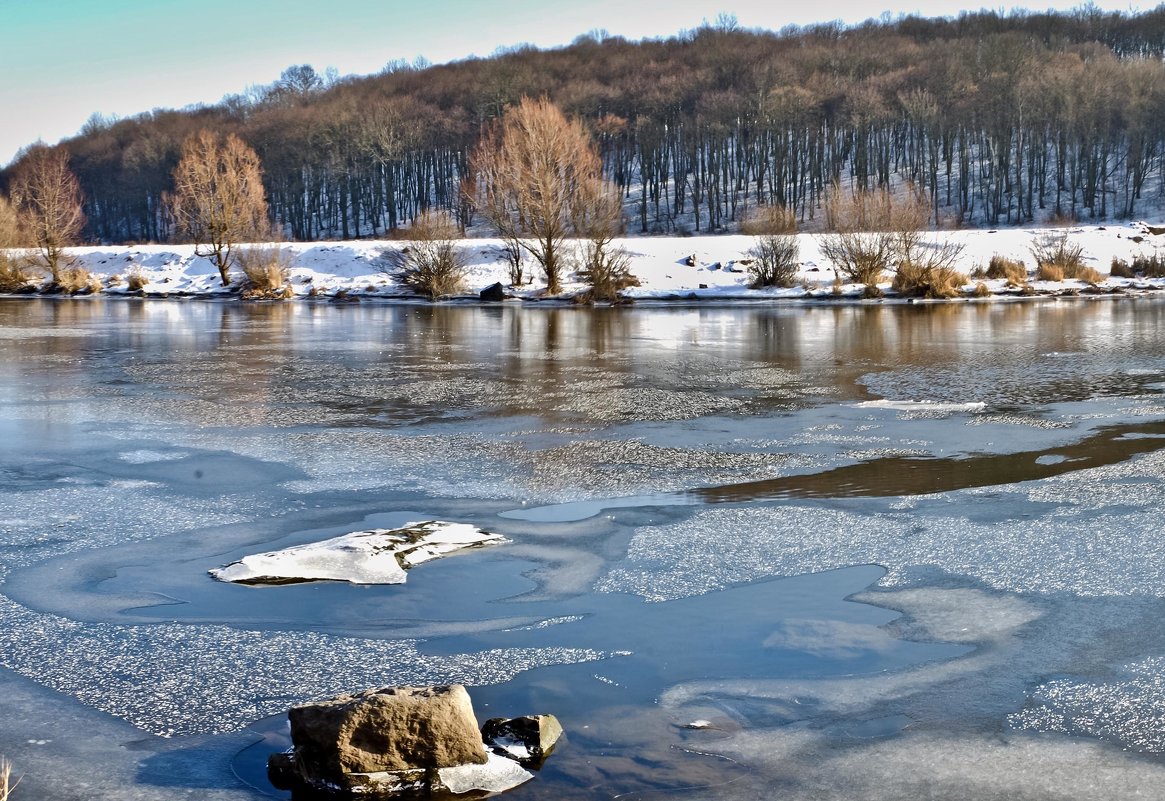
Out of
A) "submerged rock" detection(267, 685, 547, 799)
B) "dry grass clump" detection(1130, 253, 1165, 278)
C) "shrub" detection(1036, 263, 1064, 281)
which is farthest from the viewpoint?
"dry grass clump" detection(1130, 253, 1165, 278)

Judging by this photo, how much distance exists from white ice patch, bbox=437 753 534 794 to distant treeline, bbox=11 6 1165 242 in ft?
210

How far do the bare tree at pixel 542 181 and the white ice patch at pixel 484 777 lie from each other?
37.2 meters

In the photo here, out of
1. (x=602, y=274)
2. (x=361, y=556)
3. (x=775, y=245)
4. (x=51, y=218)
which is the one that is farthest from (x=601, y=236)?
(x=361, y=556)

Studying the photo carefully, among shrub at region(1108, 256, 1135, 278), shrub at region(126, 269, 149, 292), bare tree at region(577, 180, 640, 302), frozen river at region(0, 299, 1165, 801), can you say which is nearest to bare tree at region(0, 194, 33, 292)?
shrub at region(126, 269, 149, 292)

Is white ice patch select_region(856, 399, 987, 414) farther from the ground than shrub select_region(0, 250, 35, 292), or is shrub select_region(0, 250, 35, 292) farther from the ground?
shrub select_region(0, 250, 35, 292)

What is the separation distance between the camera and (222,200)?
51375 millimetres

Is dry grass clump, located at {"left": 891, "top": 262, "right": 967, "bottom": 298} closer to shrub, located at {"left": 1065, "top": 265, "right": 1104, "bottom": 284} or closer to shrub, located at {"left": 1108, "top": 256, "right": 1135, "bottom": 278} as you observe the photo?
shrub, located at {"left": 1065, "top": 265, "right": 1104, "bottom": 284}

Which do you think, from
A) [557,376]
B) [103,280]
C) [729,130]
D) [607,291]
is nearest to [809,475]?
[557,376]

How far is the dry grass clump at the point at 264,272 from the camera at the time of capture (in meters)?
46.6

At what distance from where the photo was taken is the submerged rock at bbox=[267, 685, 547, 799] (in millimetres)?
4176

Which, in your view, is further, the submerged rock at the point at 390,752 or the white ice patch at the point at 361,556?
the white ice patch at the point at 361,556

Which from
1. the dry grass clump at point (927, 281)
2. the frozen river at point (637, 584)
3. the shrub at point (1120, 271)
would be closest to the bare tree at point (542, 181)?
the dry grass clump at point (927, 281)

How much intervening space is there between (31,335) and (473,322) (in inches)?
433

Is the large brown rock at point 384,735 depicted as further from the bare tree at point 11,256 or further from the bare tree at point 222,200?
the bare tree at point 11,256
